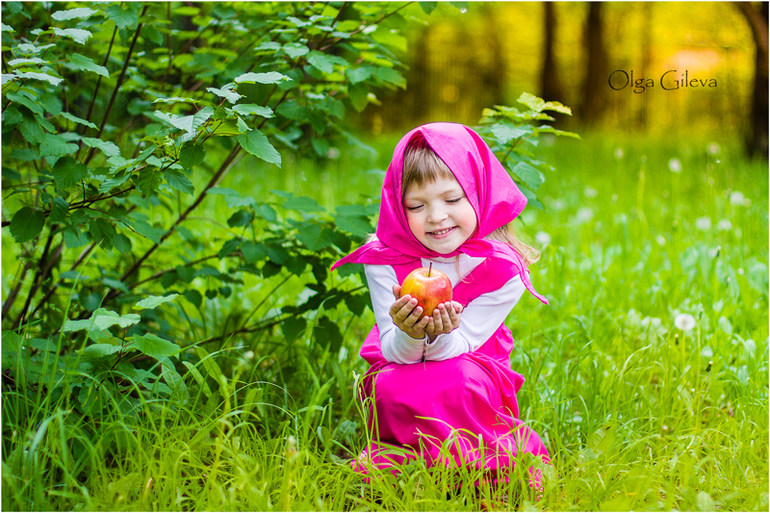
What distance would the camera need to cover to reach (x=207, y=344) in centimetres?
259

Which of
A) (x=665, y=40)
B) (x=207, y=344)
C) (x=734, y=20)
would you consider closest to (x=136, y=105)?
(x=207, y=344)

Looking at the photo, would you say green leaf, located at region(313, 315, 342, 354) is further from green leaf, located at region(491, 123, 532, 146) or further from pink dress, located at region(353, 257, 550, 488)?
green leaf, located at region(491, 123, 532, 146)

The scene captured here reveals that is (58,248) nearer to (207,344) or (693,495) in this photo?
(207,344)

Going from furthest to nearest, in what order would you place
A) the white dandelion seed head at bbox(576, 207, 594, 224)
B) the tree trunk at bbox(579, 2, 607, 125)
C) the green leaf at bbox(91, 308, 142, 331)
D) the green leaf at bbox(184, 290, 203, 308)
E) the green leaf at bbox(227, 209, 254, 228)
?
the tree trunk at bbox(579, 2, 607, 125) → the white dandelion seed head at bbox(576, 207, 594, 224) → the green leaf at bbox(184, 290, 203, 308) → the green leaf at bbox(227, 209, 254, 228) → the green leaf at bbox(91, 308, 142, 331)

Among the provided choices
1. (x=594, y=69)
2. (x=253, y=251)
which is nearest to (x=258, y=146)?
(x=253, y=251)

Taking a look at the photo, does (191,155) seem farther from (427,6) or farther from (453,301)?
(427,6)

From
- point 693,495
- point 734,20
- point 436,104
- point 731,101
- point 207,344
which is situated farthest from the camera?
point 436,104

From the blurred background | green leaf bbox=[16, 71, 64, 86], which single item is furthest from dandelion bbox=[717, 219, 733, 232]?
the blurred background

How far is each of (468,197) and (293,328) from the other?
3.02 ft

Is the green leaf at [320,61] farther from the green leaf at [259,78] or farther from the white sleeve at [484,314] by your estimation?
the white sleeve at [484,314]

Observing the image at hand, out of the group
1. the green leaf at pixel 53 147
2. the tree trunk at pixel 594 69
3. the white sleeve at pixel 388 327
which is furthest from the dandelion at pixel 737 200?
the tree trunk at pixel 594 69

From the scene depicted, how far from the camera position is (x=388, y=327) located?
1771 mm

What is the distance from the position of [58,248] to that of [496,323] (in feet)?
5.58

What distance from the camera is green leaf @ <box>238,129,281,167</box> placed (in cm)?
157
